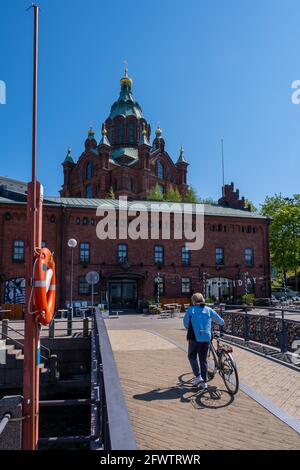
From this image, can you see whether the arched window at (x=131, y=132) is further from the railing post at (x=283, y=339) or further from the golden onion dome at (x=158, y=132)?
the railing post at (x=283, y=339)

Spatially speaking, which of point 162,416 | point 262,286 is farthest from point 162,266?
point 162,416

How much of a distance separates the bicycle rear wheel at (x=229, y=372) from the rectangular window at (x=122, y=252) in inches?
1048

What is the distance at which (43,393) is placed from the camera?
14.3 m

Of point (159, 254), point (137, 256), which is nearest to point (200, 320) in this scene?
point (137, 256)

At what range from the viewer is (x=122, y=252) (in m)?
33.8

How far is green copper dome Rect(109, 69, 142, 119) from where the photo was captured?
60.2 meters

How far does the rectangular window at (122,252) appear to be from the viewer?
33625 mm

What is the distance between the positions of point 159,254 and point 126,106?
3453 centimetres

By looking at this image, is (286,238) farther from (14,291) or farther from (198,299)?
(198,299)

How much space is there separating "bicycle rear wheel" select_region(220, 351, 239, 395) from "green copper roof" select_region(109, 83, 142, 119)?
56224mm

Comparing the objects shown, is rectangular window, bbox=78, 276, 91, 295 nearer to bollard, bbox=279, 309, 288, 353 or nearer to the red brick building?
the red brick building

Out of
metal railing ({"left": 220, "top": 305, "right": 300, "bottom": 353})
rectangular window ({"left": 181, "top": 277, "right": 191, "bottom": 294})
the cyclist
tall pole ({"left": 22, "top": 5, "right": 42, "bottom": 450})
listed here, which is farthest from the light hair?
rectangular window ({"left": 181, "top": 277, "right": 191, "bottom": 294})

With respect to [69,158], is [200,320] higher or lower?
lower
